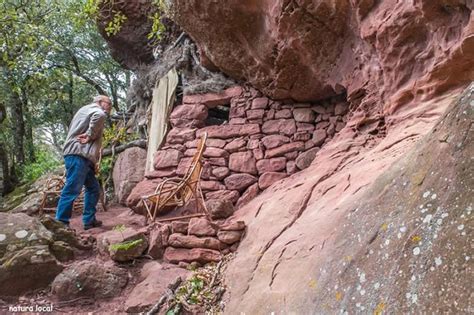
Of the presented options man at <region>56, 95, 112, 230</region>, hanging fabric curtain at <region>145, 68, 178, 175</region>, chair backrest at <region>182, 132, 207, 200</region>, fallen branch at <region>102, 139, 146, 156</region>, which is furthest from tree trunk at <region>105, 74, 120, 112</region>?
chair backrest at <region>182, 132, 207, 200</region>

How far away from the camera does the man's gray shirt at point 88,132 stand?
13.8ft

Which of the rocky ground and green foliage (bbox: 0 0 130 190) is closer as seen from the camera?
the rocky ground

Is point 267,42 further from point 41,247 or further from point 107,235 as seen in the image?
point 41,247

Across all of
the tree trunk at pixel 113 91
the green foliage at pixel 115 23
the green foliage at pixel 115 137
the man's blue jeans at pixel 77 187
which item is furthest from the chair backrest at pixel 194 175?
the tree trunk at pixel 113 91

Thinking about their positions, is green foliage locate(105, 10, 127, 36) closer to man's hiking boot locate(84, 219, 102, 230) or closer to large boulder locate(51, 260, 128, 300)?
man's hiking boot locate(84, 219, 102, 230)

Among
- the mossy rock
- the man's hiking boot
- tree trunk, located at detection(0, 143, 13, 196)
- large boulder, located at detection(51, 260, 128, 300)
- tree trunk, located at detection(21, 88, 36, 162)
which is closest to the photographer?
large boulder, located at detection(51, 260, 128, 300)

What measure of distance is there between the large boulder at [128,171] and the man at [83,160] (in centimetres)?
136

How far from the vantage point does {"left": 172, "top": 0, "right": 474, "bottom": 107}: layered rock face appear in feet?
9.08

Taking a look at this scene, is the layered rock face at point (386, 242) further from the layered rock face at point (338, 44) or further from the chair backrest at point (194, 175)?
the chair backrest at point (194, 175)

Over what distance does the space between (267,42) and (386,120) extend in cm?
189

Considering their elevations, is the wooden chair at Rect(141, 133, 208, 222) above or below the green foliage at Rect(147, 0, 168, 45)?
below

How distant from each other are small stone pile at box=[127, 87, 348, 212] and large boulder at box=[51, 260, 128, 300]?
1632 mm

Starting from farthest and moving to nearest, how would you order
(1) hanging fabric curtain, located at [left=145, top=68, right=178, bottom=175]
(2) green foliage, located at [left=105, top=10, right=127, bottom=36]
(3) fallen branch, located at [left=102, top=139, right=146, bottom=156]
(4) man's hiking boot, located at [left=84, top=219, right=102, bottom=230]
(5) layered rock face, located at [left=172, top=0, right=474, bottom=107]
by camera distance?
1. (2) green foliage, located at [left=105, top=10, right=127, bottom=36]
2. (3) fallen branch, located at [left=102, top=139, right=146, bottom=156]
3. (1) hanging fabric curtain, located at [left=145, top=68, right=178, bottom=175]
4. (4) man's hiking boot, located at [left=84, top=219, right=102, bottom=230]
5. (5) layered rock face, located at [left=172, top=0, right=474, bottom=107]

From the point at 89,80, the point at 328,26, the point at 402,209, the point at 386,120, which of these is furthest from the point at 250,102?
the point at 89,80
